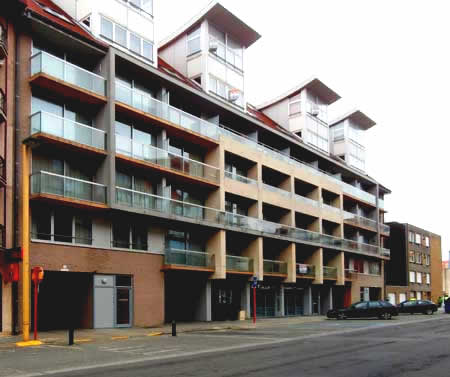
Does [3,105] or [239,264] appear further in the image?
[239,264]

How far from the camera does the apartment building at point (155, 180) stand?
88.7ft

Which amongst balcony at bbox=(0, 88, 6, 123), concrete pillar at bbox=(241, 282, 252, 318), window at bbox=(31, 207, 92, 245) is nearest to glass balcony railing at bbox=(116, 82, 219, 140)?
balcony at bbox=(0, 88, 6, 123)

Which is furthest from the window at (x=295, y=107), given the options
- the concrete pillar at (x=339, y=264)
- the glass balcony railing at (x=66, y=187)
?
the glass balcony railing at (x=66, y=187)

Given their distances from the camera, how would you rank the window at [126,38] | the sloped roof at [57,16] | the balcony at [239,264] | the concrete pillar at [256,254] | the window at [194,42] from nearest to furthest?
the sloped roof at [57,16]
the window at [126,38]
the balcony at [239,264]
the window at [194,42]
the concrete pillar at [256,254]

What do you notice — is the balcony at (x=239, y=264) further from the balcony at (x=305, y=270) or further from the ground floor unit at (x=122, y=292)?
the balcony at (x=305, y=270)

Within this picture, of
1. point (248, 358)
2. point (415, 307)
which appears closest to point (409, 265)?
point (415, 307)

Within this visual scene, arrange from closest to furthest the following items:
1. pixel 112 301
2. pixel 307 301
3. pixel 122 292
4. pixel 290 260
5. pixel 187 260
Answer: pixel 112 301 < pixel 122 292 < pixel 187 260 < pixel 290 260 < pixel 307 301

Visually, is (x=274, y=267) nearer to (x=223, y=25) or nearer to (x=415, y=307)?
(x=415, y=307)

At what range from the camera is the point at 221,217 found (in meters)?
37.0

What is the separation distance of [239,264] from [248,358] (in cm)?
2271

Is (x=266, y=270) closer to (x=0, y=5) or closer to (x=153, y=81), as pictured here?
(x=153, y=81)

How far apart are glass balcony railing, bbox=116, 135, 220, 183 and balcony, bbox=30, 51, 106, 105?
2.49 metres

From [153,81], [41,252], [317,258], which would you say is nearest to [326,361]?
[41,252]

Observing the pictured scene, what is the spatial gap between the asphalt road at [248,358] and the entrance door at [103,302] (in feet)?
20.8
